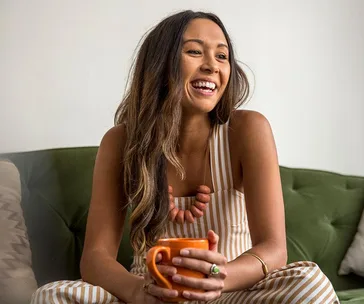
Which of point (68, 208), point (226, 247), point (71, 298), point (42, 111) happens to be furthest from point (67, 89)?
point (71, 298)

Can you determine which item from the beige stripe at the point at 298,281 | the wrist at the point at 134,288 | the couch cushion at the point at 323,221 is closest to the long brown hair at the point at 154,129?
the wrist at the point at 134,288

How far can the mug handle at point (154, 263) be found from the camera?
102 cm

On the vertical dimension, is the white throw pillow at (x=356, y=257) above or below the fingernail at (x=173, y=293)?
below

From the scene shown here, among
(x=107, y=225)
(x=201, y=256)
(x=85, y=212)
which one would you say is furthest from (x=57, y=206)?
(x=201, y=256)

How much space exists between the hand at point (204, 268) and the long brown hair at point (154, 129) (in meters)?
0.40

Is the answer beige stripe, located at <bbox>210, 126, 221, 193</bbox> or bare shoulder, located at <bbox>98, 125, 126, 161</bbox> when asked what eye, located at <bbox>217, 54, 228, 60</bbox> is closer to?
beige stripe, located at <bbox>210, 126, 221, 193</bbox>

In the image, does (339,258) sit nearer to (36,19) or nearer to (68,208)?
(68,208)

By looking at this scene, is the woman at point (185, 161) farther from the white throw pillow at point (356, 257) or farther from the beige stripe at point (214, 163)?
the white throw pillow at point (356, 257)

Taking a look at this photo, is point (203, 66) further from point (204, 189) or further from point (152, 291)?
point (152, 291)

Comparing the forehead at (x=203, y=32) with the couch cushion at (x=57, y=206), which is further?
the couch cushion at (x=57, y=206)

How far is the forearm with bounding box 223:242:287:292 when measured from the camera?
120cm

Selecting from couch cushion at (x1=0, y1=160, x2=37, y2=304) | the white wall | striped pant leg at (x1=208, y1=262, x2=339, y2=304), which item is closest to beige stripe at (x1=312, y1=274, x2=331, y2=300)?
striped pant leg at (x1=208, y1=262, x2=339, y2=304)

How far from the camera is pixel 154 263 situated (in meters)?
1.02

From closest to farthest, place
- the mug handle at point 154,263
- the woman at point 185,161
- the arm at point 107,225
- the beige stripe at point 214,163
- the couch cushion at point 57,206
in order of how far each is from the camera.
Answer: the mug handle at point 154,263, the arm at point 107,225, the woman at point 185,161, the beige stripe at point 214,163, the couch cushion at point 57,206
